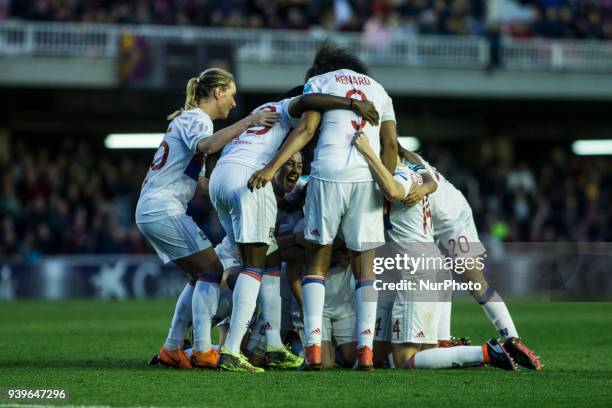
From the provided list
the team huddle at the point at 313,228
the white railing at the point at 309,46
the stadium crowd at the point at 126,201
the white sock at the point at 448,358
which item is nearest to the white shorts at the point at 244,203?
the team huddle at the point at 313,228

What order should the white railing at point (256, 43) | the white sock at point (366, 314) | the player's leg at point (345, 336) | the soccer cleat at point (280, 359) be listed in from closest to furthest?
the white sock at point (366, 314)
the soccer cleat at point (280, 359)
the player's leg at point (345, 336)
the white railing at point (256, 43)

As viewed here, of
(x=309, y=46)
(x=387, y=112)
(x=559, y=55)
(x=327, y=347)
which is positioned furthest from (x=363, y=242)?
(x=559, y=55)

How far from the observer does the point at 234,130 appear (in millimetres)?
7535

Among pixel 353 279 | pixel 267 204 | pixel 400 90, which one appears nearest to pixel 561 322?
pixel 353 279

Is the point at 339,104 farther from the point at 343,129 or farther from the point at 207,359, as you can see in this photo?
the point at 207,359

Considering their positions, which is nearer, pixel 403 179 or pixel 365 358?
pixel 365 358

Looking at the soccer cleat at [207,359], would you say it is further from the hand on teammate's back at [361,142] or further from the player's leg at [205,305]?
the hand on teammate's back at [361,142]

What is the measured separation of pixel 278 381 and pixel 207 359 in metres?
0.96

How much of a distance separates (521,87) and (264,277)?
716 inches

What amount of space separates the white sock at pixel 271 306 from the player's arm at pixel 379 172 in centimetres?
107

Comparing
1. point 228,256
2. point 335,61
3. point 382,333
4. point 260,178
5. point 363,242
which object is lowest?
point 382,333

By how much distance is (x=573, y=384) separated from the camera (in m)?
6.83

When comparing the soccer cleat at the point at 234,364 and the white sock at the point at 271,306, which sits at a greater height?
the white sock at the point at 271,306

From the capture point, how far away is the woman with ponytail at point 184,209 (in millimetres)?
7699
